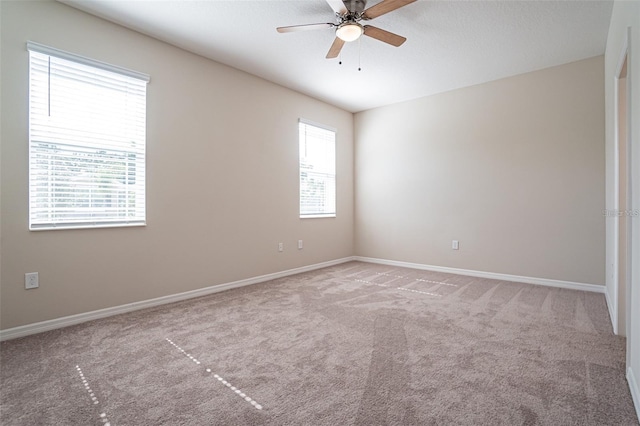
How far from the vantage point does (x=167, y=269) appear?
3.31 metres

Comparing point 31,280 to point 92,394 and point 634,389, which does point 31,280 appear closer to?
point 92,394

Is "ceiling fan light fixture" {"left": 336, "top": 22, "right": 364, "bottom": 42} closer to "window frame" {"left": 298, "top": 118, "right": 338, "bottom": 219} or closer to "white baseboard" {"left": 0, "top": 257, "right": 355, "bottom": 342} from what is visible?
"window frame" {"left": 298, "top": 118, "right": 338, "bottom": 219}

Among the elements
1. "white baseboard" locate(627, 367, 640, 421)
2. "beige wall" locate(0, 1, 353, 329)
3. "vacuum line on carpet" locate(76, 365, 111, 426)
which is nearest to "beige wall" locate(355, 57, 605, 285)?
"beige wall" locate(0, 1, 353, 329)

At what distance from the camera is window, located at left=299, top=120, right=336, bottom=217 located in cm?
494

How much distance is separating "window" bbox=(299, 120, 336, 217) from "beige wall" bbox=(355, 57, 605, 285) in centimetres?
71

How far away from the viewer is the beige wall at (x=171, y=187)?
244 cm

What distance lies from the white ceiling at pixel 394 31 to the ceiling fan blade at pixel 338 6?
200 mm

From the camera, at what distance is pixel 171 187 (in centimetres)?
334

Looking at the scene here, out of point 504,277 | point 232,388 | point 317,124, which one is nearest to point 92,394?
point 232,388

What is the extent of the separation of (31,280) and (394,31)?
394 cm

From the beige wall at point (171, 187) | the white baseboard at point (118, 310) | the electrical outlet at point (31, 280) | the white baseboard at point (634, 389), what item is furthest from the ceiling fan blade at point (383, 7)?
the electrical outlet at point (31, 280)

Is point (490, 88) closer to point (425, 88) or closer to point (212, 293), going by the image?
point (425, 88)

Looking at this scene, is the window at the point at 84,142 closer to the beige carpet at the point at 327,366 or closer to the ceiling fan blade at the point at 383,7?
the beige carpet at the point at 327,366

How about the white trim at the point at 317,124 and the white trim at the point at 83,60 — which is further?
the white trim at the point at 317,124
